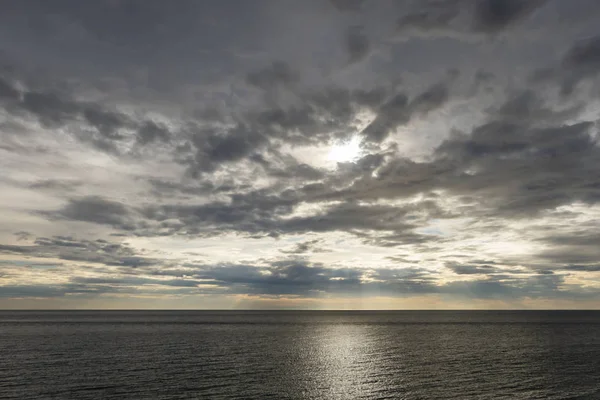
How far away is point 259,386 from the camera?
63.2m

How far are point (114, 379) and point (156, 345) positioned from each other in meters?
52.0

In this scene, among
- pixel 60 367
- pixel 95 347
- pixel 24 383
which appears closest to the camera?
pixel 24 383

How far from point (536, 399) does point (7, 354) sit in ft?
338

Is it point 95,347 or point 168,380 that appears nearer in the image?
point 168,380

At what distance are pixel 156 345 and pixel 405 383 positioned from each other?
7593 cm

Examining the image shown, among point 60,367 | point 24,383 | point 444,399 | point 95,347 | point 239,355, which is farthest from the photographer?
point 95,347

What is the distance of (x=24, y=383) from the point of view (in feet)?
205

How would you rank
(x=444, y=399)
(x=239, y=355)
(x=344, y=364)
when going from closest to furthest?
1. (x=444, y=399)
2. (x=344, y=364)
3. (x=239, y=355)

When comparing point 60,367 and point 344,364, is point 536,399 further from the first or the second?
point 60,367

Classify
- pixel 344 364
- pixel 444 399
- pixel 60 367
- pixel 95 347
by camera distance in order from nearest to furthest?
pixel 444 399 < pixel 60 367 < pixel 344 364 < pixel 95 347

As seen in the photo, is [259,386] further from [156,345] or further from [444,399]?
[156,345]

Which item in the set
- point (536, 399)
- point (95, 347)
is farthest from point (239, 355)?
point (536, 399)

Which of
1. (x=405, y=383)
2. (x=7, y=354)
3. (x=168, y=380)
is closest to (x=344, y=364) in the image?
(x=405, y=383)

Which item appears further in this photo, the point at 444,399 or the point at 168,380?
the point at 168,380
